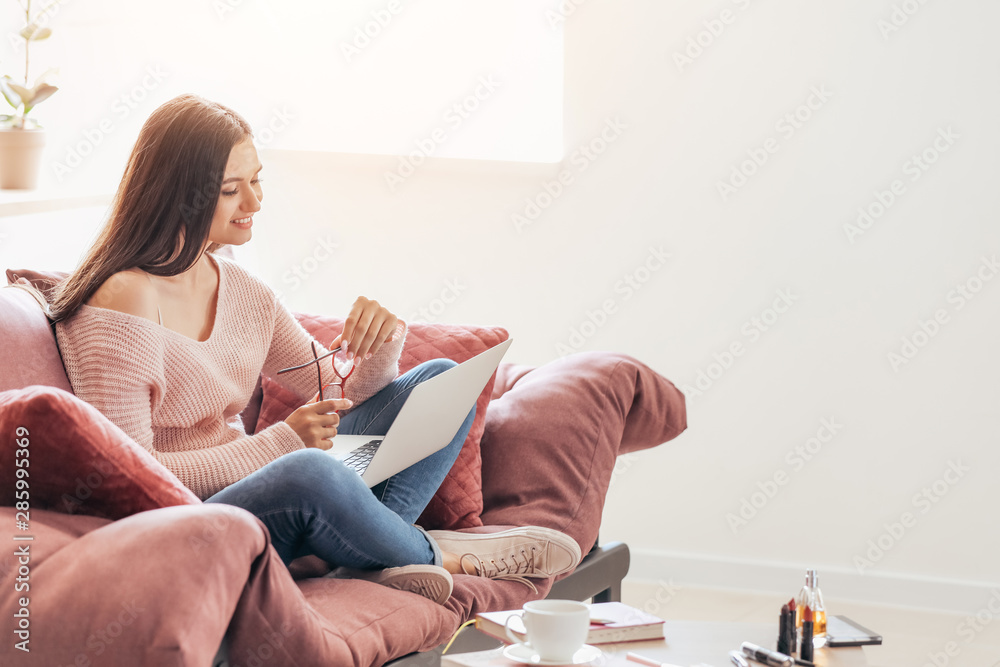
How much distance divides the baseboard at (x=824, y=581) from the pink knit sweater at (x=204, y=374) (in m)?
1.29

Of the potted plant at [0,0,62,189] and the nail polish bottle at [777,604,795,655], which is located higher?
the potted plant at [0,0,62,189]

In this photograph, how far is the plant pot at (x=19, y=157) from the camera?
2248 mm

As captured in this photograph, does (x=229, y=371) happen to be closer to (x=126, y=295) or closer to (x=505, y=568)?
(x=126, y=295)

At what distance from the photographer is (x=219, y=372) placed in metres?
1.72

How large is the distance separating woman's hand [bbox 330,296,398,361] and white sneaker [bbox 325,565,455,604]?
39 centimetres

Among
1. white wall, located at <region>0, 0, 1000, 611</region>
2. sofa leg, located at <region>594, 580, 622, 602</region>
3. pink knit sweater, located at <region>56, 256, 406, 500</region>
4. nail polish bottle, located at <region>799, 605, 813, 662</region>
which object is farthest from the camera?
white wall, located at <region>0, 0, 1000, 611</region>

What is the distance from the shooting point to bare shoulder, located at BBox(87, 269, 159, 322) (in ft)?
5.21

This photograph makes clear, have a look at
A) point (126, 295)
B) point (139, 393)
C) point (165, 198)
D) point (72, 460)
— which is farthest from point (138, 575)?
point (165, 198)

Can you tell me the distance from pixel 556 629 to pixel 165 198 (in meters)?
0.92

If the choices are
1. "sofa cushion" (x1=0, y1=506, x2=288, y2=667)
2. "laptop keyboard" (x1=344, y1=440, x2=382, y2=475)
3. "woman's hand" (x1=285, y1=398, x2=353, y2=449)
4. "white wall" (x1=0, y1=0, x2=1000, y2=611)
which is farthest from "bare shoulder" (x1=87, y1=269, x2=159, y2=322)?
"white wall" (x1=0, y1=0, x2=1000, y2=611)

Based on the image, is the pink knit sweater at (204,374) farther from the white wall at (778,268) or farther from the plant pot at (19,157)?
the white wall at (778,268)

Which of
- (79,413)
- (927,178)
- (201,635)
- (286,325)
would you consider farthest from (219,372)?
(927,178)

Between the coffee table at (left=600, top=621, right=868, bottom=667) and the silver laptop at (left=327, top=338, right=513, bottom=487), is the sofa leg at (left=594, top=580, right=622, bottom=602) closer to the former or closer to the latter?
the silver laptop at (left=327, top=338, right=513, bottom=487)

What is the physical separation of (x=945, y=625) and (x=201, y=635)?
207cm
